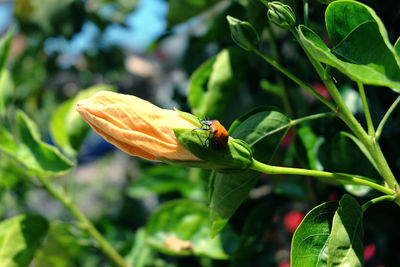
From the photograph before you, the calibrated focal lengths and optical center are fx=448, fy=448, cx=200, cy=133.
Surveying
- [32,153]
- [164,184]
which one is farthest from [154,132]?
[164,184]

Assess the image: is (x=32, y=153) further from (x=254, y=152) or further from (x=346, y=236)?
(x=346, y=236)

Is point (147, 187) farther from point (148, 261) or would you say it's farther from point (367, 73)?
point (367, 73)

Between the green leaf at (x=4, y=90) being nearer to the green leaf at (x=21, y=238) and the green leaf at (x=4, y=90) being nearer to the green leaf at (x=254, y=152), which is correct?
the green leaf at (x=21, y=238)

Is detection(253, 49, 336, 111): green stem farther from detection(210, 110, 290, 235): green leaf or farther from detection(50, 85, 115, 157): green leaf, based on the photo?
detection(50, 85, 115, 157): green leaf

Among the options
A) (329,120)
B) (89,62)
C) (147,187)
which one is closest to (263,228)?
(329,120)

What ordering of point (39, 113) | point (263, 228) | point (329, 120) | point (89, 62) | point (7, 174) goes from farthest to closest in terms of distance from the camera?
point (39, 113)
point (89, 62)
point (7, 174)
point (263, 228)
point (329, 120)

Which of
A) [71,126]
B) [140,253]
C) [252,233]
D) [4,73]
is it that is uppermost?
[4,73]

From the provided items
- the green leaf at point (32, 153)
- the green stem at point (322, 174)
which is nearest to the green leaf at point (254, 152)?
the green stem at point (322, 174)
